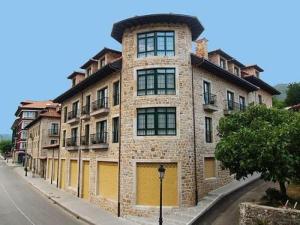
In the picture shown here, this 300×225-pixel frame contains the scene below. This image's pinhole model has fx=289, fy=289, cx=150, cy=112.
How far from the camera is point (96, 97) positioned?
2698 cm

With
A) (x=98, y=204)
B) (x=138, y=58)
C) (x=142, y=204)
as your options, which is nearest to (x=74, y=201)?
(x=98, y=204)

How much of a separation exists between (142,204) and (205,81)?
1111 centimetres

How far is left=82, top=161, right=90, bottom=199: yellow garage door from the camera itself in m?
27.2

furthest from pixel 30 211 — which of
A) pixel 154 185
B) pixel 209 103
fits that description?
pixel 209 103

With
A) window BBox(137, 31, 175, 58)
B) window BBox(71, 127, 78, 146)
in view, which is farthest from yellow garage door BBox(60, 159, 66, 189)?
window BBox(137, 31, 175, 58)

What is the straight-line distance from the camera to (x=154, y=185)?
65.7ft

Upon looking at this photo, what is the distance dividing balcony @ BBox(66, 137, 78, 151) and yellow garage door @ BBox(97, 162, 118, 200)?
6298 mm

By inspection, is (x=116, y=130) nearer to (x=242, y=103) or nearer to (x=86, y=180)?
(x=86, y=180)

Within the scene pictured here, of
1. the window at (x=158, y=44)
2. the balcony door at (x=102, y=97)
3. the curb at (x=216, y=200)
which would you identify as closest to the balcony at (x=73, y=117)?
the balcony door at (x=102, y=97)

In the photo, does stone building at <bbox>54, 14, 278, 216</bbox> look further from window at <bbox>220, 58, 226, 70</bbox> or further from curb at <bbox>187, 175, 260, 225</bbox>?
window at <bbox>220, 58, 226, 70</bbox>

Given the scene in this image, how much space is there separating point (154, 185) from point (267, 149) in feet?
26.4

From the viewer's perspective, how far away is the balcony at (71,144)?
1199 inches

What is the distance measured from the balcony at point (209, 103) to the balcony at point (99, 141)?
8.59 m

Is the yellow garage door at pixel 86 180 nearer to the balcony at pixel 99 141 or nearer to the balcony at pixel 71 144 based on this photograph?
the balcony at pixel 71 144
